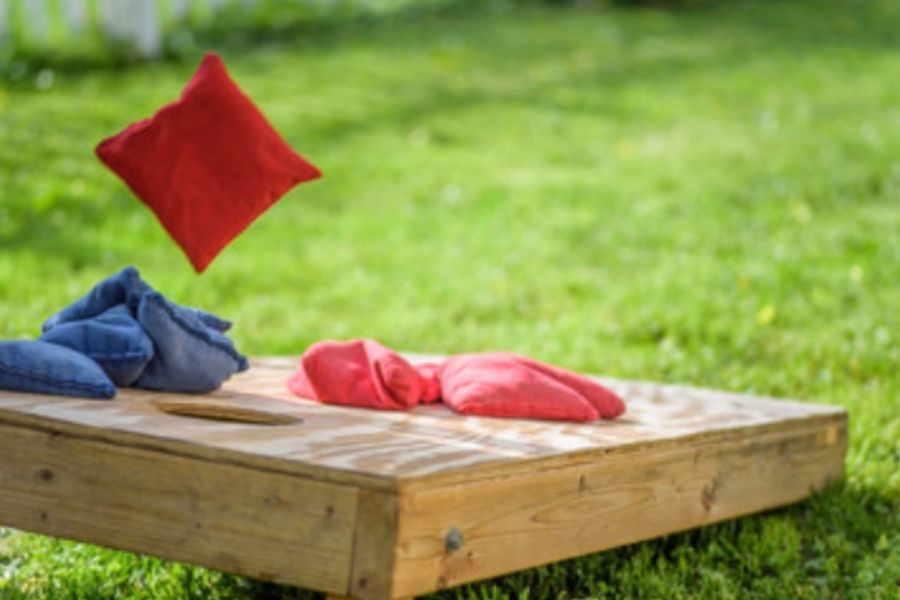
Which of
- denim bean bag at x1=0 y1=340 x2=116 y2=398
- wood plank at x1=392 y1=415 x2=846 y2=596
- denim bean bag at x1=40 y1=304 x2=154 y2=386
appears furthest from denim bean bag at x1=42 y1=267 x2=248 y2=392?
wood plank at x1=392 y1=415 x2=846 y2=596

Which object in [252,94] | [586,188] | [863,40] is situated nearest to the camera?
[586,188]

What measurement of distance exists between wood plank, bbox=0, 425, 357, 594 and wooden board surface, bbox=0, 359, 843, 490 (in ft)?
0.10

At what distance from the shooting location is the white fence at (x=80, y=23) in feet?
29.6

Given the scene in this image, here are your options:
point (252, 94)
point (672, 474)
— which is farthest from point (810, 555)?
point (252, 94)

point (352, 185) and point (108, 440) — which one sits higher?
point (108, 440)

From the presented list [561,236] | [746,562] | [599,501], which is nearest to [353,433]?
[599,501]

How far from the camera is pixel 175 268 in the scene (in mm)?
6352

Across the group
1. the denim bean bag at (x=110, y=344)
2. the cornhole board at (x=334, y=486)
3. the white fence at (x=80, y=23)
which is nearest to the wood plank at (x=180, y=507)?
the cornhole board at (x=334, y=486)

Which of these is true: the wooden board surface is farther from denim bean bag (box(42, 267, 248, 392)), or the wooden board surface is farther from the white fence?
the white fence

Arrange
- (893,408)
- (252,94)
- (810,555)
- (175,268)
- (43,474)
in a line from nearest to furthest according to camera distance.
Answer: (43,474) → (810,555) → (893,408) → (175,268) → (252,94)

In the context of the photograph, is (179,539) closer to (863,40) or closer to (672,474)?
(672,474)

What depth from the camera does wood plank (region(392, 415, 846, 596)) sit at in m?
2.90

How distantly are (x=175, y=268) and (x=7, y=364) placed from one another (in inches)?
122

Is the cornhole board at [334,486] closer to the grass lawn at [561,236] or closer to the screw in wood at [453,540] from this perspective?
the screw in wood at [453,540]
